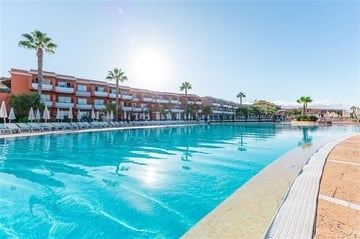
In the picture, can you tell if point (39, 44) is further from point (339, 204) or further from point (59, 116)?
point (339, 204)

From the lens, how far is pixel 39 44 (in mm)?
24438

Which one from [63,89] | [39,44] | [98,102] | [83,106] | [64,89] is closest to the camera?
[39,44]

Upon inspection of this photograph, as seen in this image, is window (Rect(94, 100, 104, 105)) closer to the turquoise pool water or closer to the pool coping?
the turquoise pool water

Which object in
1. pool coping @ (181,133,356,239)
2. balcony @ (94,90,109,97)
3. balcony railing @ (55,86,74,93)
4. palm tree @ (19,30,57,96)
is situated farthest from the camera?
balcony @ (94,90,109,97)

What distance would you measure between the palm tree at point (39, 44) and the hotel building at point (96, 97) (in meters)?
5.19

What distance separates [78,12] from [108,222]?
15.3 metres

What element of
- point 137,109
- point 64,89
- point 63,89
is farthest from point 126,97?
point 63,89

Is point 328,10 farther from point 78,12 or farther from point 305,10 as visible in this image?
point 78,12

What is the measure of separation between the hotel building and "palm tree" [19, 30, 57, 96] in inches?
204

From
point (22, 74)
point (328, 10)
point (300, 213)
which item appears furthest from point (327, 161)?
point (22, 74)

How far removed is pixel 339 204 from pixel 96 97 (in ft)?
123

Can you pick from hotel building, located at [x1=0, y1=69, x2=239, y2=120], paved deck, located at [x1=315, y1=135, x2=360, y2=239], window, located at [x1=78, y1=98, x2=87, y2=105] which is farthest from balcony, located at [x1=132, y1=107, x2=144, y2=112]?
paved deck, located at [x1=315, y1=135, x2=360, y2=239]

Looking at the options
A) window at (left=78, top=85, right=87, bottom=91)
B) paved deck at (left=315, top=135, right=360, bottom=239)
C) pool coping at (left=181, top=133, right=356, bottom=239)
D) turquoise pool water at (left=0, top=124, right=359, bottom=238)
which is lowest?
turquoise pool water at (left=0, top=124, right=359, bottom=238)

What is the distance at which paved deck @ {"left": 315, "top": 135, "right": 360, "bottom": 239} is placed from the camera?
10.4 ft
